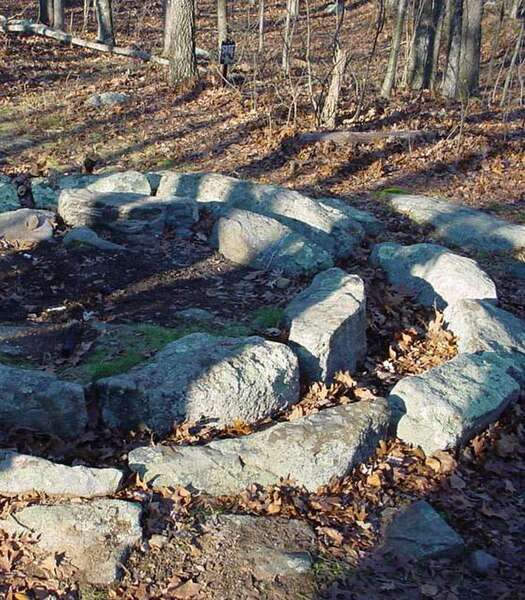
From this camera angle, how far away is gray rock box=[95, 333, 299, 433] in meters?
5.51

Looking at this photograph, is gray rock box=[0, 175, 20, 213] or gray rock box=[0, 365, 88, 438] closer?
gray rock box=[0, 365, 88, 438]

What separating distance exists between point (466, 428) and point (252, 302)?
270 cm

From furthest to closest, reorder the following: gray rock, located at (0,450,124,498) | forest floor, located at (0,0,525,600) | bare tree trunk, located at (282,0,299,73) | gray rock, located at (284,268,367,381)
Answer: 1. bare tree trunk, located at (282,0,299,73)
2. gray rock, located at (284,268,367,381)
3. gray rock, located at (0,450,124,498)
4. forest floor, located at (0,0,525,600)

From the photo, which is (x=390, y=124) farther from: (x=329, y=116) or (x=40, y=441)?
(x=40, y=441)

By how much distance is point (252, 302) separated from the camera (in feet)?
24.8

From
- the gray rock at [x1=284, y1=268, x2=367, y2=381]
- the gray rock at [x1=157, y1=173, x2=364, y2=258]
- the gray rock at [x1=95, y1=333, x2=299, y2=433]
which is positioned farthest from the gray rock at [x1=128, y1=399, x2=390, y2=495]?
the gray rock at [x1=157, y1=173, x2=364, y2=258]

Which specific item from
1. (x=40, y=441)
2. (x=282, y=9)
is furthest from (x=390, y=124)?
(x=282, y=9)

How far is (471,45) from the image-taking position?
1969 centimetres

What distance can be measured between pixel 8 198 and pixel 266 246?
359cm

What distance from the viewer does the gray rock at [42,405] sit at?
17.4 ft

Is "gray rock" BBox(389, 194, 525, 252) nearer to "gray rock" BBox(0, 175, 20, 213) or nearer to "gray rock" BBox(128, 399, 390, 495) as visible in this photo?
"gray rock" BBox(128, 399, 390, 495)

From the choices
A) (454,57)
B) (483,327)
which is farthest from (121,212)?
(454,57)

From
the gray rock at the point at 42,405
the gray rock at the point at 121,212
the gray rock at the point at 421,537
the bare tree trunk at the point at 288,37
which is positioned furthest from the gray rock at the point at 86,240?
the bare tree trunk at the point at 288,37

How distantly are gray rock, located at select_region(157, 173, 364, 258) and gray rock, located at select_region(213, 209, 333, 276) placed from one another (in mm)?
314
